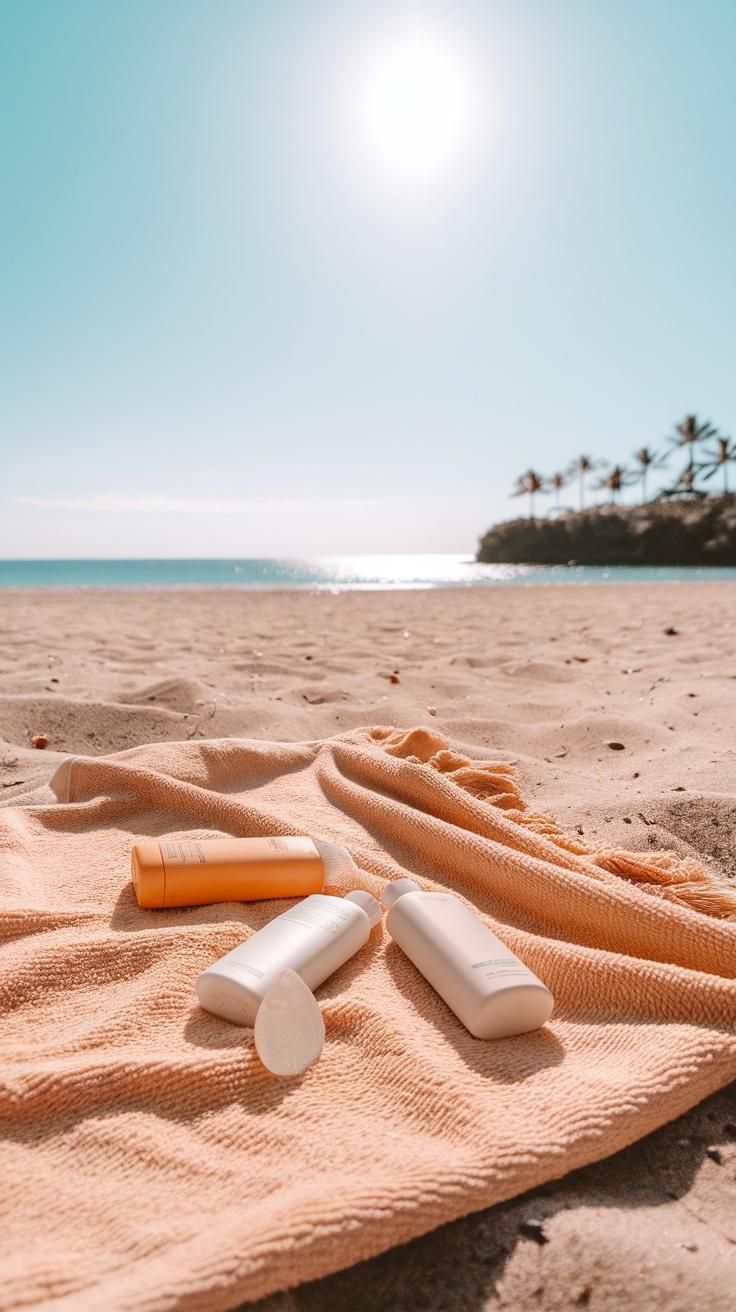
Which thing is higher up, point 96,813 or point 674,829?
point 96,813

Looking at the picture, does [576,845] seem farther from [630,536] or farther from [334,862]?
[630,536]

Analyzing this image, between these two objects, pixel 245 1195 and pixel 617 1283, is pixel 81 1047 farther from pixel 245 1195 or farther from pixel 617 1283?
pixel 617 1283

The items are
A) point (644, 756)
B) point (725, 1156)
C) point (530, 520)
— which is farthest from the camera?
point (530, 520)

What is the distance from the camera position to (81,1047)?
3.21 ft

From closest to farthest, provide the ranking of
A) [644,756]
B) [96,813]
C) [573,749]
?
1. [96,813]
2. [644,756]
3. [573,749]

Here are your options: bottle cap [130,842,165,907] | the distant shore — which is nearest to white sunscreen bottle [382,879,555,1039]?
bottle cap [130,842,165,907]

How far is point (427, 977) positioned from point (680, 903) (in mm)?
546

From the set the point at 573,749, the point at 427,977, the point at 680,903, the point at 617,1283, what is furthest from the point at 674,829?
the point at 617,1283

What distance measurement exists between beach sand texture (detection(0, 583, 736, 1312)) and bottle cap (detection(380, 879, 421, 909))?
0.51 meters


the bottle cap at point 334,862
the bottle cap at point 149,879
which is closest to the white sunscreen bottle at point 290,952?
the bottle cap at point 334,862

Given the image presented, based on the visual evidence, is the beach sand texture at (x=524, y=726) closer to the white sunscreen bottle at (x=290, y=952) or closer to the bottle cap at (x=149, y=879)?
the white sunscreen bottle at (x=290, y=952)

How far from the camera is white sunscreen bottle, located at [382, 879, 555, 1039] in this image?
1.00 metres

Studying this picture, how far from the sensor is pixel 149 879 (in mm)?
1304

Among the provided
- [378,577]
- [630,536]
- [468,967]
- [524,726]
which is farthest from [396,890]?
[630,536]
